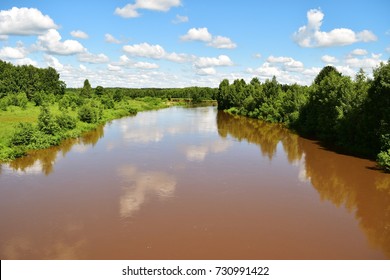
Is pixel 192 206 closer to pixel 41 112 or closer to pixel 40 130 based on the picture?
pixel 40 130

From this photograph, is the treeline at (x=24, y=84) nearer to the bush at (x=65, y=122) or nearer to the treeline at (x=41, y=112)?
the treeline at (x=41, y=112)

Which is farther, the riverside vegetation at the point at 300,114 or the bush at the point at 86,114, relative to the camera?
the bush at the point at 86,114

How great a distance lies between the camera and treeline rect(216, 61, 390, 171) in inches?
1101

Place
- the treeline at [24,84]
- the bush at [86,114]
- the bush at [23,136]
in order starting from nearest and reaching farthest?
the bush at [23,136] < the bush at [86,114] < the treeline at [24,84]

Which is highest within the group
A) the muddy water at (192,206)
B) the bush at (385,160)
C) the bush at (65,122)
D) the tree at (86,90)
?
the tree at (86,90)

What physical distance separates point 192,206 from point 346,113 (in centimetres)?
2418

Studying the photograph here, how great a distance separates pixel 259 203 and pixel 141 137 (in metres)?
25.9

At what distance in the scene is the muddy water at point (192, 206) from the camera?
563 inches

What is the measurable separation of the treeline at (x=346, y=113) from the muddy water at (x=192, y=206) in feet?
9.41

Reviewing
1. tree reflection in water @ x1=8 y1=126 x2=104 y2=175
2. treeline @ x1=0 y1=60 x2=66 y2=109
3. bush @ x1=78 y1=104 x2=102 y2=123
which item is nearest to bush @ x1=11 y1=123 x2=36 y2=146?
tree reflection in water @ x1=8 y1=126 x2=104 y2=175

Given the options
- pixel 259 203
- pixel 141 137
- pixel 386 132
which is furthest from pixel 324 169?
pixel 141 137

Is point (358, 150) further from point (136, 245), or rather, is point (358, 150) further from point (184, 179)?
point (136, 245)

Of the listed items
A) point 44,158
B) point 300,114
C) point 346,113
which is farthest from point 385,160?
point 44,158

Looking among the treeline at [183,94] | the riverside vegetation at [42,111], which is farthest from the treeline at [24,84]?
the treeline at [183,94]
